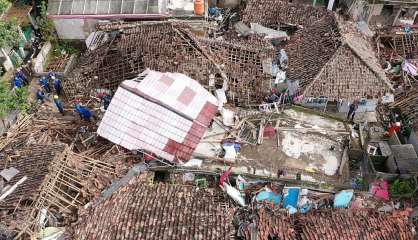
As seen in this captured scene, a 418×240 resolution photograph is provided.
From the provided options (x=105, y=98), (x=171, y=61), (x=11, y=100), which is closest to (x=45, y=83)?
(x=11, y=100)

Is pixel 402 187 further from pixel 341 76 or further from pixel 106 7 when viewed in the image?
pixel 106 7

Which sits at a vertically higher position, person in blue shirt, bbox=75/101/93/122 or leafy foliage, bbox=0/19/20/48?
leafy foliage, bbox=0/19/20/48

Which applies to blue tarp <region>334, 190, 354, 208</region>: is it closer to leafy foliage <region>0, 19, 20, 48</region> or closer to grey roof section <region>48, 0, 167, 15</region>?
grey roof section <region>48, 0, 167, 15</region>

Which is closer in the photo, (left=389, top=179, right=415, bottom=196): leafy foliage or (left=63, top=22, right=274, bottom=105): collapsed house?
(left=389, top=179, right=415, bottom=196): leafy foliage

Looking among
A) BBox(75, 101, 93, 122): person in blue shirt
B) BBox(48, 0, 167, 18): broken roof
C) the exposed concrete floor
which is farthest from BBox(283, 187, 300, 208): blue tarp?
BBox(48, 0, 167, 18): broken roof

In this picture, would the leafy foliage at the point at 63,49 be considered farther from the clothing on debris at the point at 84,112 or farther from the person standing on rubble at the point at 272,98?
the person standing on rubble at the point at 272,98

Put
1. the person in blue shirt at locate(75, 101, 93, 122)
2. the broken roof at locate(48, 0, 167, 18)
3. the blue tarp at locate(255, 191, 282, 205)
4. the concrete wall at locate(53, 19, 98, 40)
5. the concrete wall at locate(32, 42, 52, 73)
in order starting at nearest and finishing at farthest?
1. the blue tarp at locate(255, 191, 282, 205)
2. the person in blue shirt at locate(75, 101, 93, 122)
3. the broken roof at locate(48, 0, 167, 18)
4. the concrete wall at locate(32, 42, 52, 73)
5. the concrete wall at locate(53, 19, 98, 40)

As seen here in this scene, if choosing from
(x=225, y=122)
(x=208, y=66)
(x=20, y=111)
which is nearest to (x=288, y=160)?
(x=225, y=122)
